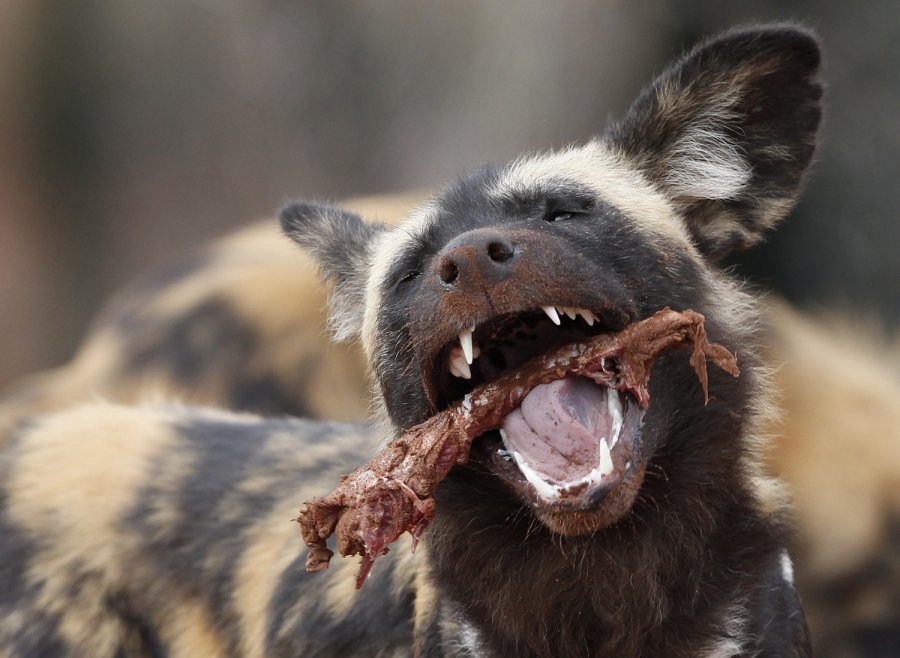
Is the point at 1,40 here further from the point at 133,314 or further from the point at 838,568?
the point at 838,568

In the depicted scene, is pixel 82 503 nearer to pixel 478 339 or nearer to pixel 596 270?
pixel 478 339

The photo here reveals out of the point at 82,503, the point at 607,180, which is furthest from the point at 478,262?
the point at 82,503

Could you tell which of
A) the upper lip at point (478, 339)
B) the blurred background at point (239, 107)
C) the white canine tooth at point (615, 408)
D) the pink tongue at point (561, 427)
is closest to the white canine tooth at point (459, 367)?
the upper lip at point (478, 339)

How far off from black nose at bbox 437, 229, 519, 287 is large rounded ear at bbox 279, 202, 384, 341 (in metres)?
0.79

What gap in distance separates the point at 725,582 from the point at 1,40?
6368 millimetres

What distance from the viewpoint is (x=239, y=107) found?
7312 mm

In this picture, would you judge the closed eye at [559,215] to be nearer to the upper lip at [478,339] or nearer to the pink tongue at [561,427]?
the upper lip at [478,339]

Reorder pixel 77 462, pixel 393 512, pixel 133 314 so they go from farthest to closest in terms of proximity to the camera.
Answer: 1. pixel 133 314
2. pixel 77 462
3. pixel 393 512

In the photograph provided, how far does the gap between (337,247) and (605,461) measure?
101 cm

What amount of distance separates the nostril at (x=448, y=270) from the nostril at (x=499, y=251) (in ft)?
0.19

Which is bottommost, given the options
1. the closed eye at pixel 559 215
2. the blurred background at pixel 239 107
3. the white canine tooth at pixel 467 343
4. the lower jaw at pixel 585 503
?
the lower jaw at pixel 585 503

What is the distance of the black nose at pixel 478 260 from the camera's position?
1.84 metres

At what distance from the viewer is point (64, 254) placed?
24.8 ft

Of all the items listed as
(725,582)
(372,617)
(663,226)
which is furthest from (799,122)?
(372,617)
